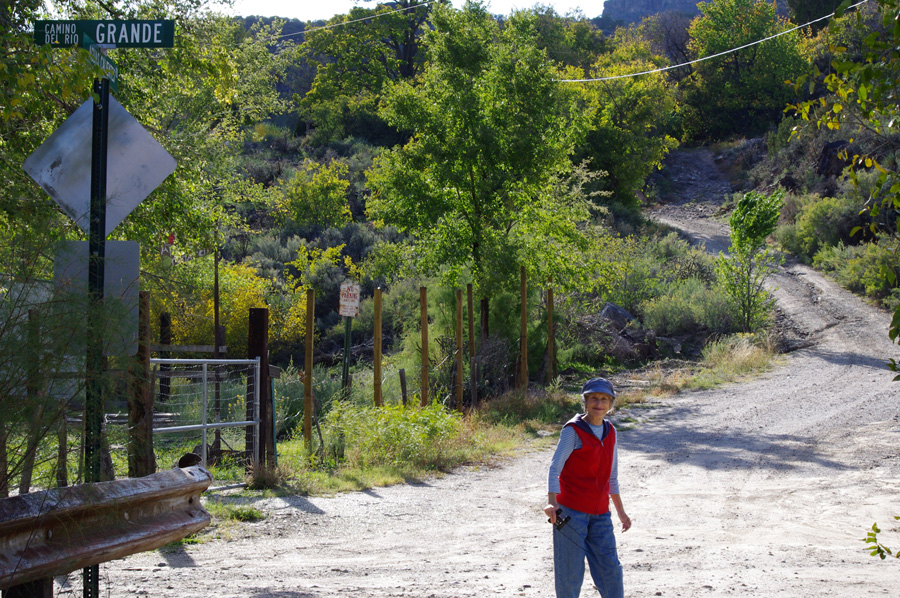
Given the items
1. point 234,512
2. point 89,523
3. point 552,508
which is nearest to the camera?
point 89,523

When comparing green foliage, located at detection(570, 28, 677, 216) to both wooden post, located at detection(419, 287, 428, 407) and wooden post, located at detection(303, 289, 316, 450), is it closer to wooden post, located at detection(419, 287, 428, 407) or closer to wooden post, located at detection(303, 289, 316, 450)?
wooden post, located at detection(419, 287, 428, 407)

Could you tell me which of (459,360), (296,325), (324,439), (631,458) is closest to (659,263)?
(296,325)

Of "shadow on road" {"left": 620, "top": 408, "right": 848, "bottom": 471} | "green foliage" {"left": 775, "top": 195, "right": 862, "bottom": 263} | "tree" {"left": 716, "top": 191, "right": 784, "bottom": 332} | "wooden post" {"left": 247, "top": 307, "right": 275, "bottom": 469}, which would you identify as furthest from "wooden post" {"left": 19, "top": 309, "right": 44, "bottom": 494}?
"green foliage" {"left": 775, "top": 195, "right": 862, "bottom": 263}

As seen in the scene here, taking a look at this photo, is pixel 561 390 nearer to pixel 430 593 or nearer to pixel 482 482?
pixel 482 482

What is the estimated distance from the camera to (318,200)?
121 feet

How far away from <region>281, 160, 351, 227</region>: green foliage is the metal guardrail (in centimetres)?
3228

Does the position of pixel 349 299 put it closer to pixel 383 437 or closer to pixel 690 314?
pixel 383 437

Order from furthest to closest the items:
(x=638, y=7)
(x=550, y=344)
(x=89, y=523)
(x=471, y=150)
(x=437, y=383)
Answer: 1. (x=638, y=7)
2. (x=550, y=344)
3. (x=471, y=150)
4. (x=437, y=383)
5. (x=89, y=523)

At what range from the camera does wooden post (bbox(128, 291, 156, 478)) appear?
4.58 meters

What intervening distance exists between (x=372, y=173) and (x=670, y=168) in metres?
44.0

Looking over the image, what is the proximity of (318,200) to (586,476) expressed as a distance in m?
33.5

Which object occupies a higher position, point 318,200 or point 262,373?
point 318,200

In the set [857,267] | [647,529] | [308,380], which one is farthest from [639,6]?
[647,529]

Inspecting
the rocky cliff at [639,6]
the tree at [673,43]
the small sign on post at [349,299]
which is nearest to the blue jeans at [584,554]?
the small sign on post at [349,299]
